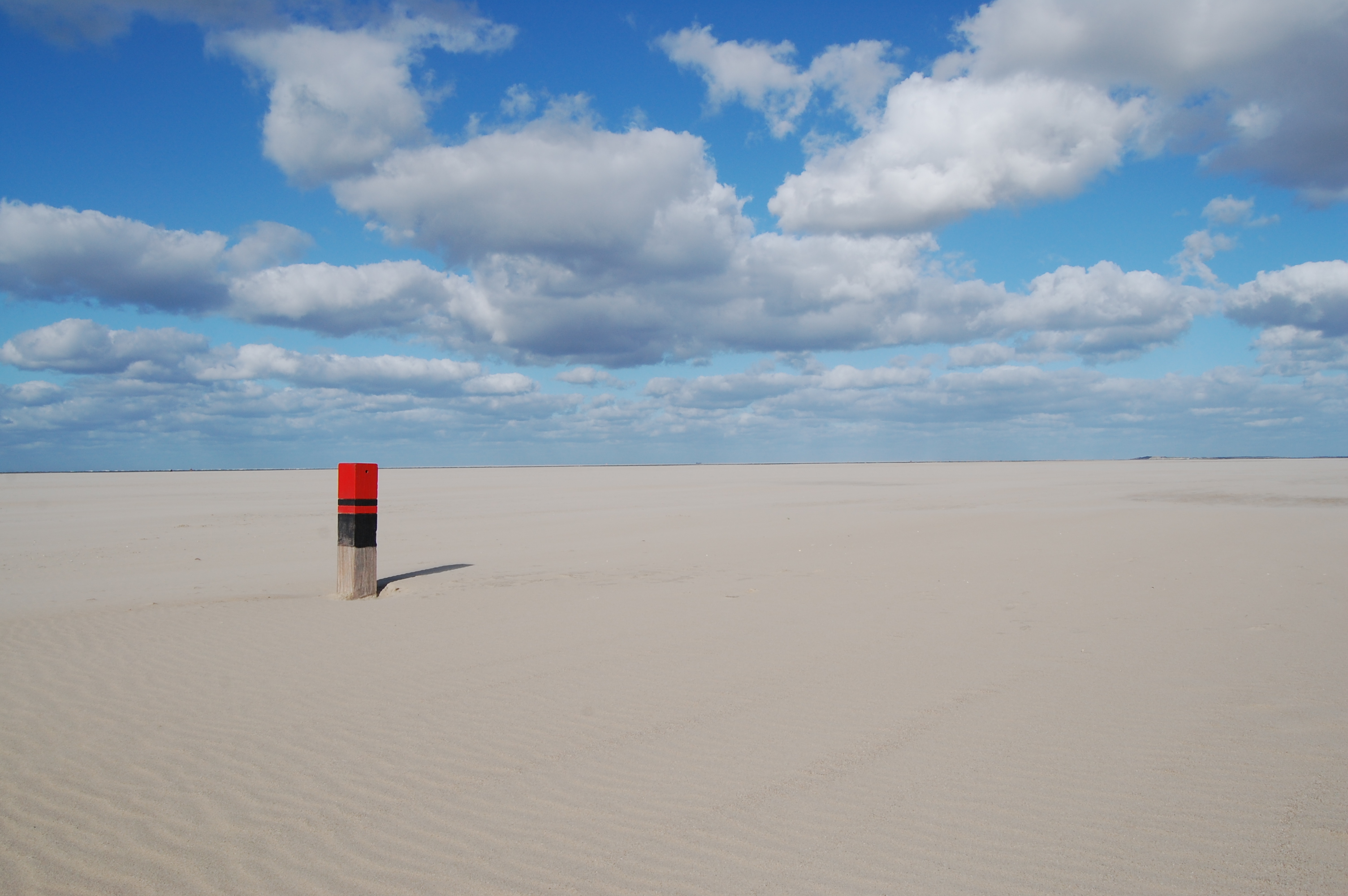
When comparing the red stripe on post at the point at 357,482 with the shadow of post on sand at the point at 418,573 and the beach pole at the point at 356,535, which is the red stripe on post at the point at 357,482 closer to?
the beach pole at the point at 356,535

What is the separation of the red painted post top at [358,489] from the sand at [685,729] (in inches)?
45.1

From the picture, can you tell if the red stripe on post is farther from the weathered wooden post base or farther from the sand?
the sand

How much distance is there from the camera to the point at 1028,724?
4.85 meters

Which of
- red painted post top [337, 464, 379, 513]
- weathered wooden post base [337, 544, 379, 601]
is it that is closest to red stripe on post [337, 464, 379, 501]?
red painted post top [337, 464, 379, 513]

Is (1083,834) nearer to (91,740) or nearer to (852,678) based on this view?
(852,678)

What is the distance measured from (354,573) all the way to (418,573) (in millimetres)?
1946

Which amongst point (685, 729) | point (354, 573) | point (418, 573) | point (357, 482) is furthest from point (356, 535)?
point (685, 729)

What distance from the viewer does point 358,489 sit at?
381 inches

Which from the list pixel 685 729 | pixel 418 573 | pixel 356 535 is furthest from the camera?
pixel 418 573

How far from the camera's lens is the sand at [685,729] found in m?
3.33

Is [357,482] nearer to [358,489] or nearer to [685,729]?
[358,489]

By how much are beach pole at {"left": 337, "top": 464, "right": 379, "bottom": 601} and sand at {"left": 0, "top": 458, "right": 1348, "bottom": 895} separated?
42cm

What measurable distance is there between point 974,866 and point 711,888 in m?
1.09

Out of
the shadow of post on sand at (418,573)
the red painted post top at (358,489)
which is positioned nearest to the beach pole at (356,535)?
the red painted post top at (358,489)
